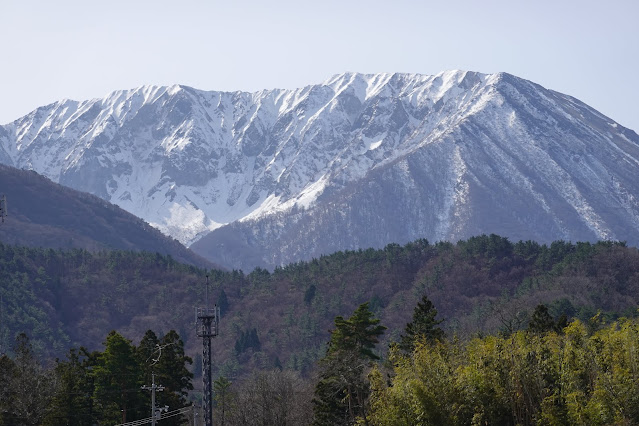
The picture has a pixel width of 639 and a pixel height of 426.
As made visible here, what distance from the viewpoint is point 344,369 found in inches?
3511

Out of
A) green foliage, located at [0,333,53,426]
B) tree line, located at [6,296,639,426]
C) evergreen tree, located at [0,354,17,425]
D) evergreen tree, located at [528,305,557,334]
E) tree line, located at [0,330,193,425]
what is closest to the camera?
tree line, located at [6,296,639,426]

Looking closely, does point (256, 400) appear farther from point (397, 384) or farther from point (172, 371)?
point (397, 384)

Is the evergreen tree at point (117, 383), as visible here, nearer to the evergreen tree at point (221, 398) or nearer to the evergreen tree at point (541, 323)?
the evergreen tree at point (221, 398)

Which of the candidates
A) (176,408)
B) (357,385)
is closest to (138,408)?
(176,408)

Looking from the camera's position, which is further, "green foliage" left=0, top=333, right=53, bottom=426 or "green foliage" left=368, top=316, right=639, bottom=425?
"green foliage" left=0, top=333, right=53, bottom=426

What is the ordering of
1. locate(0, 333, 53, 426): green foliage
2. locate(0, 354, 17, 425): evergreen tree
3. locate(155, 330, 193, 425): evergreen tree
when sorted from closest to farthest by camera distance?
locate(0, 354, 17, 425): evergreen tree
locate(0, 333, 53, 426): green foliage
locate(155, 330, 193, 425): evergreen tree

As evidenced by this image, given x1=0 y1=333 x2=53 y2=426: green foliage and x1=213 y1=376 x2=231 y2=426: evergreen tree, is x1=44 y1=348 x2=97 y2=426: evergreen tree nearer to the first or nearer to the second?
x1=0 y1=333 x2=53 y2=426: green foliage

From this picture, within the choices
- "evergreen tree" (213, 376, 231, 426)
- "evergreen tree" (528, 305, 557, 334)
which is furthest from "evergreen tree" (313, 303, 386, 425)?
"evergreen tree" (213, 376, 231, 426)

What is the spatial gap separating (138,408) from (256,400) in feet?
86.5

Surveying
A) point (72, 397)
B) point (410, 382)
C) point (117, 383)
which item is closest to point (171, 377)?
point (117, 383)

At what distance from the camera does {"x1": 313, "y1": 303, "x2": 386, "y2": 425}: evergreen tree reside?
9012 cm

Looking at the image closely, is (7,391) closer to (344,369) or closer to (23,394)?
(23,394)

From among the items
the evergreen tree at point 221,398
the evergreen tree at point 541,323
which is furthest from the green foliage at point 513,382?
the evergreen tree at point 221,398

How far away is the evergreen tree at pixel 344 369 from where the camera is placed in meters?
90.1
